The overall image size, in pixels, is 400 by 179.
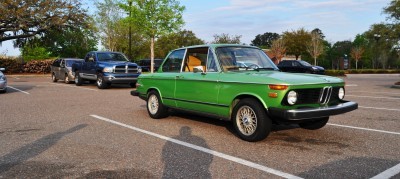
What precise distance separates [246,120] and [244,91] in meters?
0.47

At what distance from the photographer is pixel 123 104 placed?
10.9 metres

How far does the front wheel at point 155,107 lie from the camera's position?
7875mm

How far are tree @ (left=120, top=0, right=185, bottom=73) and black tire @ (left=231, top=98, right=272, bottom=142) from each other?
949 inches

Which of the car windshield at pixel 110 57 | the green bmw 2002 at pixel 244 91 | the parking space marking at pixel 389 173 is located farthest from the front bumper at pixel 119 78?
the parking space marking at pixel 389 173

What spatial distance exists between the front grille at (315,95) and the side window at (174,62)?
283cm

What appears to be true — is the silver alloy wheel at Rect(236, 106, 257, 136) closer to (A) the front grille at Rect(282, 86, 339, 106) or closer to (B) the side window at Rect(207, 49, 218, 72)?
(A) the front grille at Rect(282, 86, 339, 106)

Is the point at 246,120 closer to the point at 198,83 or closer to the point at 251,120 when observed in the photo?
the point at 251,120

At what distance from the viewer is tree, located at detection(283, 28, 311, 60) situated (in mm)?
61531

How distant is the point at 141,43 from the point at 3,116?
4614cm

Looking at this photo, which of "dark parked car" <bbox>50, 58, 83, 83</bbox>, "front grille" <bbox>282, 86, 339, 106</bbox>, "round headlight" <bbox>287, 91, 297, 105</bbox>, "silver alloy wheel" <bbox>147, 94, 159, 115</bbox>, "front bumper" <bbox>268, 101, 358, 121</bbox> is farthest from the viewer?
"dark parked car" <bbox>50, 58, 83, 83</bbox>

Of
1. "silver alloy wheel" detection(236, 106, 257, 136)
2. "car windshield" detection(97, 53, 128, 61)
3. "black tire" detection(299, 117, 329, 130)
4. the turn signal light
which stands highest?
"car windshield" detection(97, 53, 128, 61)

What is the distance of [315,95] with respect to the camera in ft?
18.4

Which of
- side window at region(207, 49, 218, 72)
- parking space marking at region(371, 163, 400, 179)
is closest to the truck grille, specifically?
side window at region(207, 49, 218, 72)

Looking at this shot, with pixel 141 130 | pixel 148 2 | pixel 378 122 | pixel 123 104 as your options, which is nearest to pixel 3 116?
pixel 123 104
